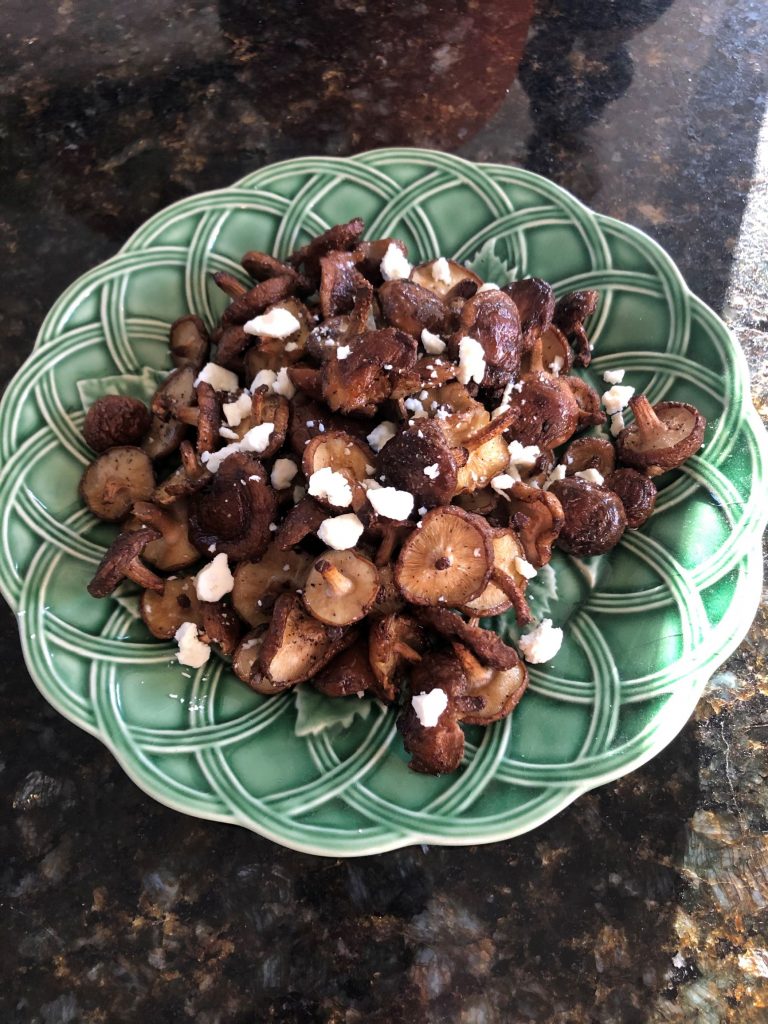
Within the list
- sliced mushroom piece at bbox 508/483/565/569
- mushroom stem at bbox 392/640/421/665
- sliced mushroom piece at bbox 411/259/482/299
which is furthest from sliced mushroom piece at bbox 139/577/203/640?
sliced mushroom piece at bbox 411/259/482/299

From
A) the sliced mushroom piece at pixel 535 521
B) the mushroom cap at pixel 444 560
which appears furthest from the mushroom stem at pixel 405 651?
the sliced mushroom piece at pixel 535 521

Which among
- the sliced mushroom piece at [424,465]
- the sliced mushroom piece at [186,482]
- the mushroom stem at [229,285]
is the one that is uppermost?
the mushroom stem at [229,285]

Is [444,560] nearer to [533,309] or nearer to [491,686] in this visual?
[491,686]

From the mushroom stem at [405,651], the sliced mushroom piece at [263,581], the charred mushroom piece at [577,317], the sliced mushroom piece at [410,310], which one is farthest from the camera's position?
the charred mushroom piece at [577,317]

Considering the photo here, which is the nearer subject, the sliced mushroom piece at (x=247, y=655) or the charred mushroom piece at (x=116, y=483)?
the sliced mushroom piece at (x=247, y=655)

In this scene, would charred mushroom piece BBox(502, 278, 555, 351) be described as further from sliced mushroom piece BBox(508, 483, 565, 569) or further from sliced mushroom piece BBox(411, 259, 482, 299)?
sliced mushroom piece BBox(508, 483, 565, 569)

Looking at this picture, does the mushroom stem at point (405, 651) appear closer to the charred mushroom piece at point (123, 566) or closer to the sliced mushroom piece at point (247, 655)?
the sliced mushroom piece at point (247, 655)

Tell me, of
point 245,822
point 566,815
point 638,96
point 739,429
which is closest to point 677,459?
point 739,429
